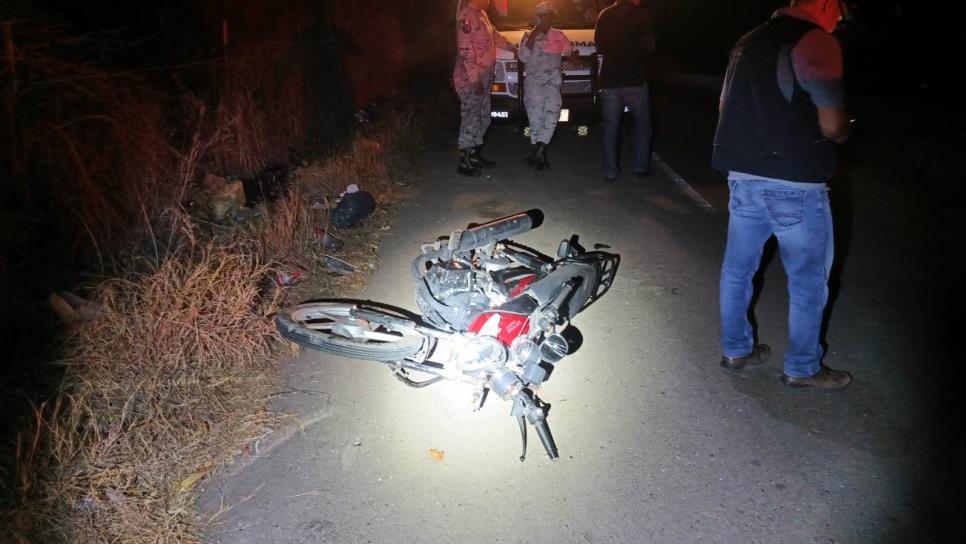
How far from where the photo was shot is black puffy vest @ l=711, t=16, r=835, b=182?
10.3 feet

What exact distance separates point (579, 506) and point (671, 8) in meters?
45.3

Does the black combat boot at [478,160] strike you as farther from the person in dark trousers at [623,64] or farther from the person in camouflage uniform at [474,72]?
the person in dark trousers at [623,64]

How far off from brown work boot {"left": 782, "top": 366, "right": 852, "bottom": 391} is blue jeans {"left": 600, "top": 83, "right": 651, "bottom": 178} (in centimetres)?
470

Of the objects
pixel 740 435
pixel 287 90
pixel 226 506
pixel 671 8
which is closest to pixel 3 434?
pixel 226 506

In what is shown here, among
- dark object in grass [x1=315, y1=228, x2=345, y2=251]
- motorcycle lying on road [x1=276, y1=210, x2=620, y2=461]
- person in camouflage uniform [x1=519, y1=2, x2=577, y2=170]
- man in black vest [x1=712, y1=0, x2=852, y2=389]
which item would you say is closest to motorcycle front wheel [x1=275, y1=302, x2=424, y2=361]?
motorcycle lying on road [x1=276, y1=210, x2=620, y2=461]

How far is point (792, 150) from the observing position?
3.21 m

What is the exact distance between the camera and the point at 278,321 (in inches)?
156

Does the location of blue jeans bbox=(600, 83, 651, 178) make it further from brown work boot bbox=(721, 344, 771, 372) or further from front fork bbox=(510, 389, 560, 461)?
front fork bbox=(510, 389, 560, 461)

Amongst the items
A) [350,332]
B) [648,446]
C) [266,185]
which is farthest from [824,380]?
[266,185]

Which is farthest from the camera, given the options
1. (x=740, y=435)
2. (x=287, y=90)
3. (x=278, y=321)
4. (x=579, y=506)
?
(x=287, y=90)

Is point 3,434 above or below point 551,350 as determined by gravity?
below

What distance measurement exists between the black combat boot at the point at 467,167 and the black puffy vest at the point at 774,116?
18.0 ft

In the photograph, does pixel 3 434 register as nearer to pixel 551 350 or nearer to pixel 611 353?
pixel 551 350

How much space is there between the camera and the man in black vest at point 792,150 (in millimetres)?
3072
